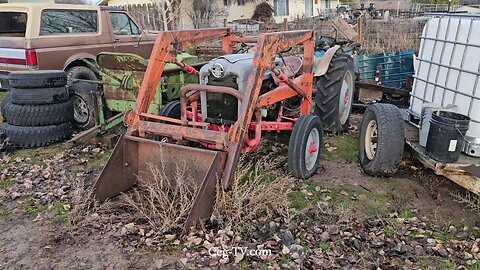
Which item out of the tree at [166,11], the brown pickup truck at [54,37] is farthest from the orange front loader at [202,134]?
the tree at [166,11]

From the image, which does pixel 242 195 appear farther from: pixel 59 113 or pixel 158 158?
pixel 59 113

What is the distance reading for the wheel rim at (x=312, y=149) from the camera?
4.68 metres

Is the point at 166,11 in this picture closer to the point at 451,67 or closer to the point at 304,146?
the point at 304,146

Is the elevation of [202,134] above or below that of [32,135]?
above

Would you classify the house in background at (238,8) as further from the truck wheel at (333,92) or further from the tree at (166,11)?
the truck wheel at (333,92)

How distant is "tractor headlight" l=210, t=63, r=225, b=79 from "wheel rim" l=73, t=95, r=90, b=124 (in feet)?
9.44

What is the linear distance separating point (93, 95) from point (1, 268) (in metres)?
3.15

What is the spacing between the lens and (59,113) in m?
5.93

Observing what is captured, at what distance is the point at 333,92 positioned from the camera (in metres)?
5.70

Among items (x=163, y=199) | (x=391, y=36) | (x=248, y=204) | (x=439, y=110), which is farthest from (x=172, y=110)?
(x=391, y=36)

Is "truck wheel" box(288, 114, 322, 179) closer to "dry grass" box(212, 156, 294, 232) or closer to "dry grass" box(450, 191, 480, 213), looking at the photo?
"dry grass" box(212, 156, 294, 232)

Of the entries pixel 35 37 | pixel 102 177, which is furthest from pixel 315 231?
pixel 35 37

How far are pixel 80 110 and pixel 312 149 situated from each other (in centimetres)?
371

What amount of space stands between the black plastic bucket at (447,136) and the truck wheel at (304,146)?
1194 millimetres
